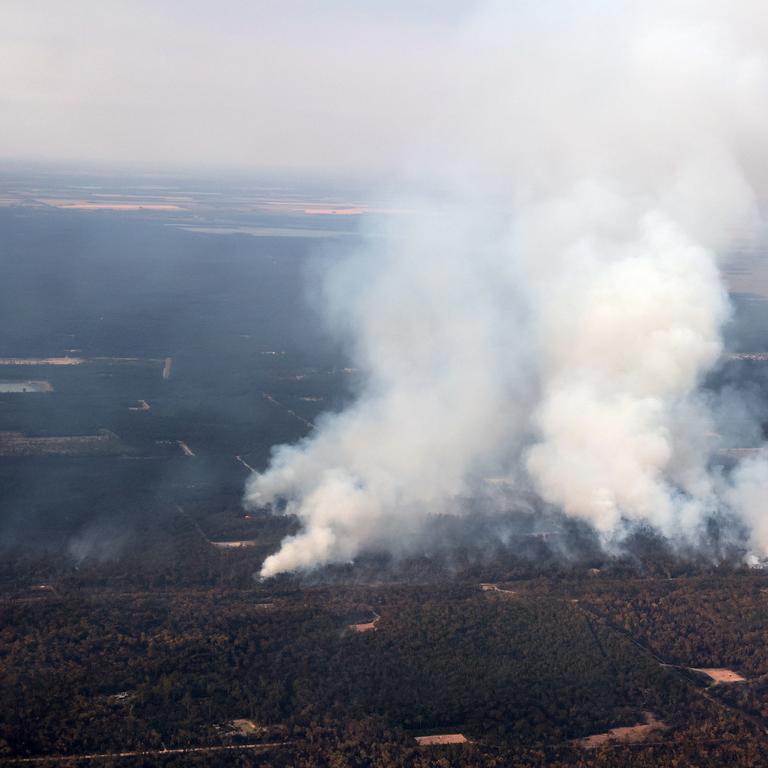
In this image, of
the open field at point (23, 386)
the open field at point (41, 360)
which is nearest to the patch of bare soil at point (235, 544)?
the open field at point (23, 386)

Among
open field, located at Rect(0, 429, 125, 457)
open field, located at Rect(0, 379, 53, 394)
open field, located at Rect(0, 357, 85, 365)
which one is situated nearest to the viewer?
open field, located at Rect(0, 429, 125, 457)

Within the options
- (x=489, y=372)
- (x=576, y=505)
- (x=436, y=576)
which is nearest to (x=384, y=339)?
(x=489, y=372)

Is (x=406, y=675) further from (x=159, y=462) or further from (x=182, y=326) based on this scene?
(x=182, y=326)

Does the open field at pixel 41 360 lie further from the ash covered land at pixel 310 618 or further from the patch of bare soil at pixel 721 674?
the patch of bare soil at pixel 721 674

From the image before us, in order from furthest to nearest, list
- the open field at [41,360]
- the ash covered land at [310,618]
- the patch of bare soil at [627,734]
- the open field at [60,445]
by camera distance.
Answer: the open field at [41,360], the open field at [60,445], the patch of bare soil at [627,734], the ash covered land at [310,618]

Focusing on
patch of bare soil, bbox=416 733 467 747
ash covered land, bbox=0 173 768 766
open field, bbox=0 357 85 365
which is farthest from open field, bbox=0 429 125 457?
patch of bare soil, bbox=416 733 467 747

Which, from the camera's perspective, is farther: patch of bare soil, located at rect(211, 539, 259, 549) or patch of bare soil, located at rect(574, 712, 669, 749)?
patch of bare soil, located at rect(211, 539, 259, 549)

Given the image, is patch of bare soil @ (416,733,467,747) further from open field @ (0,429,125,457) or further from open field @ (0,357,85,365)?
open field @ (0,357,85,365)

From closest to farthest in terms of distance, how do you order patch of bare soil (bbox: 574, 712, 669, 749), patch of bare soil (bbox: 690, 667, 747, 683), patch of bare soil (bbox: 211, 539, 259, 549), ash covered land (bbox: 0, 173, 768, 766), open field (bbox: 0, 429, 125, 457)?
ash covered land (bbox: 0, 173, 768, 766) < patch of bare soil (bbox: 574, 712, 669, 749) < patch of bare soil (bbox: 690, 667, 747, 683) < patch of bare soil (bbox: 211, 539, 259, 549) < open field (bbox: 0, 429, 125, 457)

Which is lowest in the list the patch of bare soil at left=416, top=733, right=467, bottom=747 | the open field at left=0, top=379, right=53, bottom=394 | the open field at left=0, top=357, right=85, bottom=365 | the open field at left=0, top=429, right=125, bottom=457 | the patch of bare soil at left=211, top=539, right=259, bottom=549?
the patch of bare soil at left=416, top=733, right=467, bottom=747

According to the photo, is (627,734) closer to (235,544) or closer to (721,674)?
(721,674)
